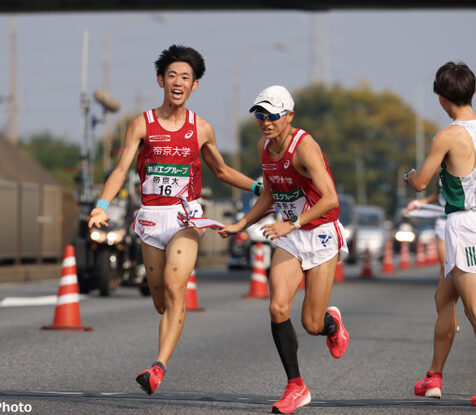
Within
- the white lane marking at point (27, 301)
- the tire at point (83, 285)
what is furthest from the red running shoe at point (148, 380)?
the tire at point (83, 285)

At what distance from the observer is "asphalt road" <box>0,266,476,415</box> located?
7.61 metres

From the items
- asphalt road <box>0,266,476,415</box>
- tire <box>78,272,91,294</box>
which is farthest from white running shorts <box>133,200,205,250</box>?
tire <box>78,272,91,294</box>

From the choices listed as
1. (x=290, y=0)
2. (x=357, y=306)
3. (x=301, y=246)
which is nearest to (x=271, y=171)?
(x=301, y=246)

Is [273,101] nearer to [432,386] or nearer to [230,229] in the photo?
[230,229]

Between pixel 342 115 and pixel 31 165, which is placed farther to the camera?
pixel 342 115

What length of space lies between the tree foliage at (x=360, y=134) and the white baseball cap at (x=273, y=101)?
89.2 meters

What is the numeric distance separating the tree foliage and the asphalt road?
81882 millimetres

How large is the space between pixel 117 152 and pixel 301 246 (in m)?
11.6

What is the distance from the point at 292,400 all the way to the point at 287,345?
397 mm

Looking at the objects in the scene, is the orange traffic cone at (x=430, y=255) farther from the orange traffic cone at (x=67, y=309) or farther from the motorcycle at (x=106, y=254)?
the orange traffic cone at (x=67, y=309)

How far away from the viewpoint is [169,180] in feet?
25.5

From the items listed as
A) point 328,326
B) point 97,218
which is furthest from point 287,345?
point 97,218

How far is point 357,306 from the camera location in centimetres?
1831

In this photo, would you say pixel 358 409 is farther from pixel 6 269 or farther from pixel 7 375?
pixel 6 269
